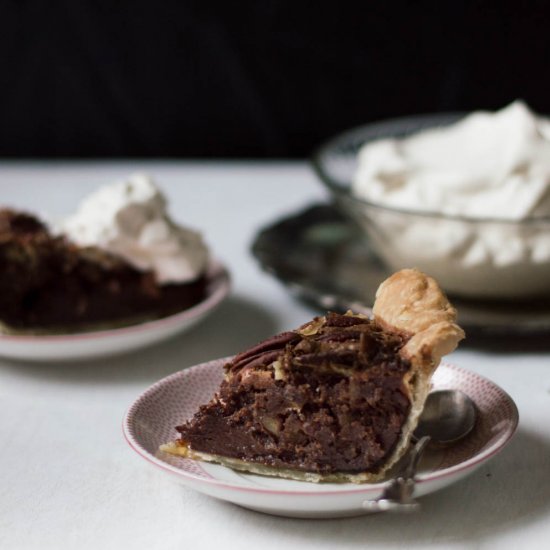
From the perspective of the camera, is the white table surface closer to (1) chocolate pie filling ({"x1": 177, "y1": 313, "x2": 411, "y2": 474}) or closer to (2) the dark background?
(1) chocolate pie filling ({"x1": 177, "y1": 313, "x2": 411, "y2": 474})

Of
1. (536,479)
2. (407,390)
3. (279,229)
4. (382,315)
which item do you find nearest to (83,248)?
(279,229)

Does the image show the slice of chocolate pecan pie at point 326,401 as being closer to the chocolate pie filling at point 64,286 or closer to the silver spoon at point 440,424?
the silver spoon at point 440,424

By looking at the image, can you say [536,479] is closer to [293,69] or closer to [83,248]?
[83,248]

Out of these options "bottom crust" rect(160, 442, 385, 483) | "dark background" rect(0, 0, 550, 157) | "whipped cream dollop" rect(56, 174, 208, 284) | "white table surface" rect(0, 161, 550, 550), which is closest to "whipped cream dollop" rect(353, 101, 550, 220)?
"white table surface" rect(0, 161, 550, 550)

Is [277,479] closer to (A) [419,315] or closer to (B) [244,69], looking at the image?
(A) [419,315]

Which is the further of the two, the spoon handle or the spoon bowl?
the spoon bowl

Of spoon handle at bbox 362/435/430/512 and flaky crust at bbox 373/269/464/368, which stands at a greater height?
flaky crust at bbox 373/269/464/368

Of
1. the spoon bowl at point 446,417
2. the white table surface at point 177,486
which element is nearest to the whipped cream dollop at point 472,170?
the white table surface at point 177,486

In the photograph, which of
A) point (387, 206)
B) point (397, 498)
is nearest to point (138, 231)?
point (387, 206)
